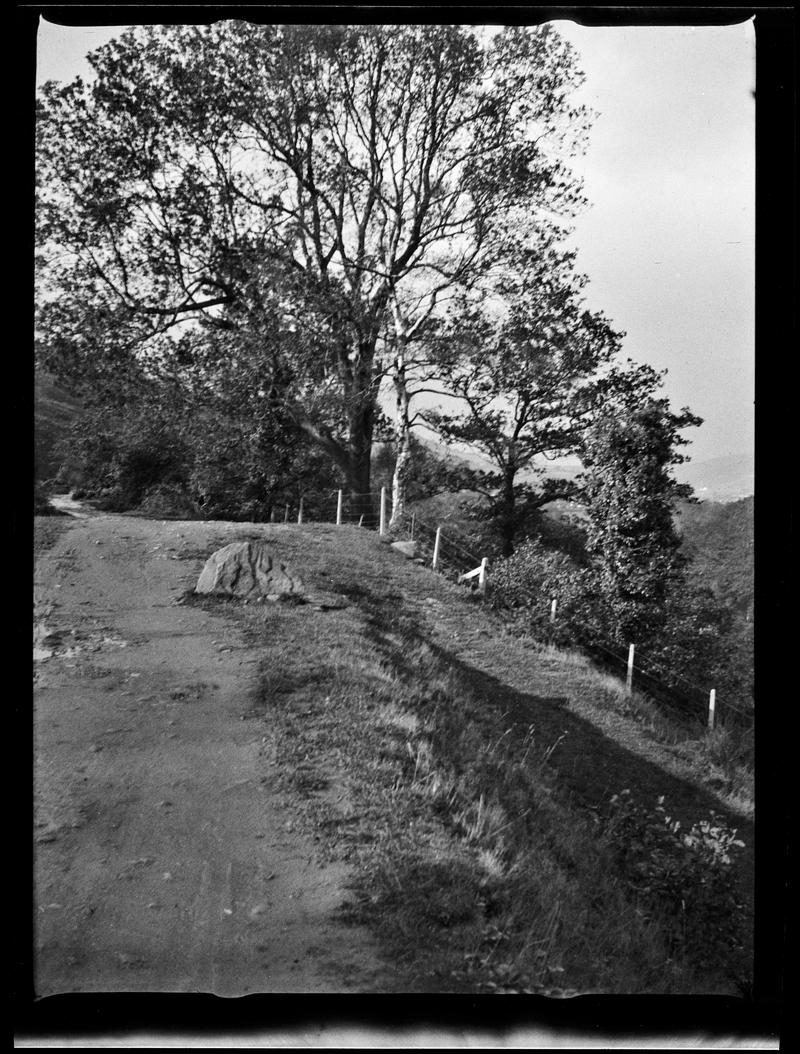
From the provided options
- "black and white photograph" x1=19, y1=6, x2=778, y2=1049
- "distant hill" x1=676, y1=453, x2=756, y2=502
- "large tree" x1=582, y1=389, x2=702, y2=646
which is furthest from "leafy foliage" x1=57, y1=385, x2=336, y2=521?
"distant hill" x1=676, y1=453, x2=756, y2=502

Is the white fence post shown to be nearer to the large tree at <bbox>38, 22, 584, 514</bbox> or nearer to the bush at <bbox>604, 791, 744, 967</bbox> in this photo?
the bush at <bbox>604, 791, 744, 967</bbox>

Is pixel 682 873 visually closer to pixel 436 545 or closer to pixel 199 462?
pixel 436 545

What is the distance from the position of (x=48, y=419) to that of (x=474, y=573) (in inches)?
84.8

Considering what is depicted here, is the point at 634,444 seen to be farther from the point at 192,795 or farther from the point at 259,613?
the point at 192,795

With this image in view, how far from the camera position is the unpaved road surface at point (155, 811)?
8.10 feet

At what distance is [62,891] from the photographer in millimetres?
2529

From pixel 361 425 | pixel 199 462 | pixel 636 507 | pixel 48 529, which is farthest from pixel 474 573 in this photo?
pixel 48 529

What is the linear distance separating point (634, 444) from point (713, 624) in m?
0.94

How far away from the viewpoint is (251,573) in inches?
142

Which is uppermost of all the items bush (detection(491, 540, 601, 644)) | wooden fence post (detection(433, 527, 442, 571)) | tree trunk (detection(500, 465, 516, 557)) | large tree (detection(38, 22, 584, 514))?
large tree (detection(38, 22, 584, 514))

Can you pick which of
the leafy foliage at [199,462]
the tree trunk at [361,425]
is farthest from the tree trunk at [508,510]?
the leafy foliage at [199,462]

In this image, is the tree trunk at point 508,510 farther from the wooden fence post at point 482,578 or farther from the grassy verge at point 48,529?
the grassy verge at point 48,529

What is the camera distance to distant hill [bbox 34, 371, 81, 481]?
2.81 m

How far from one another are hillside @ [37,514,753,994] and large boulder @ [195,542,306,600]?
7cm
